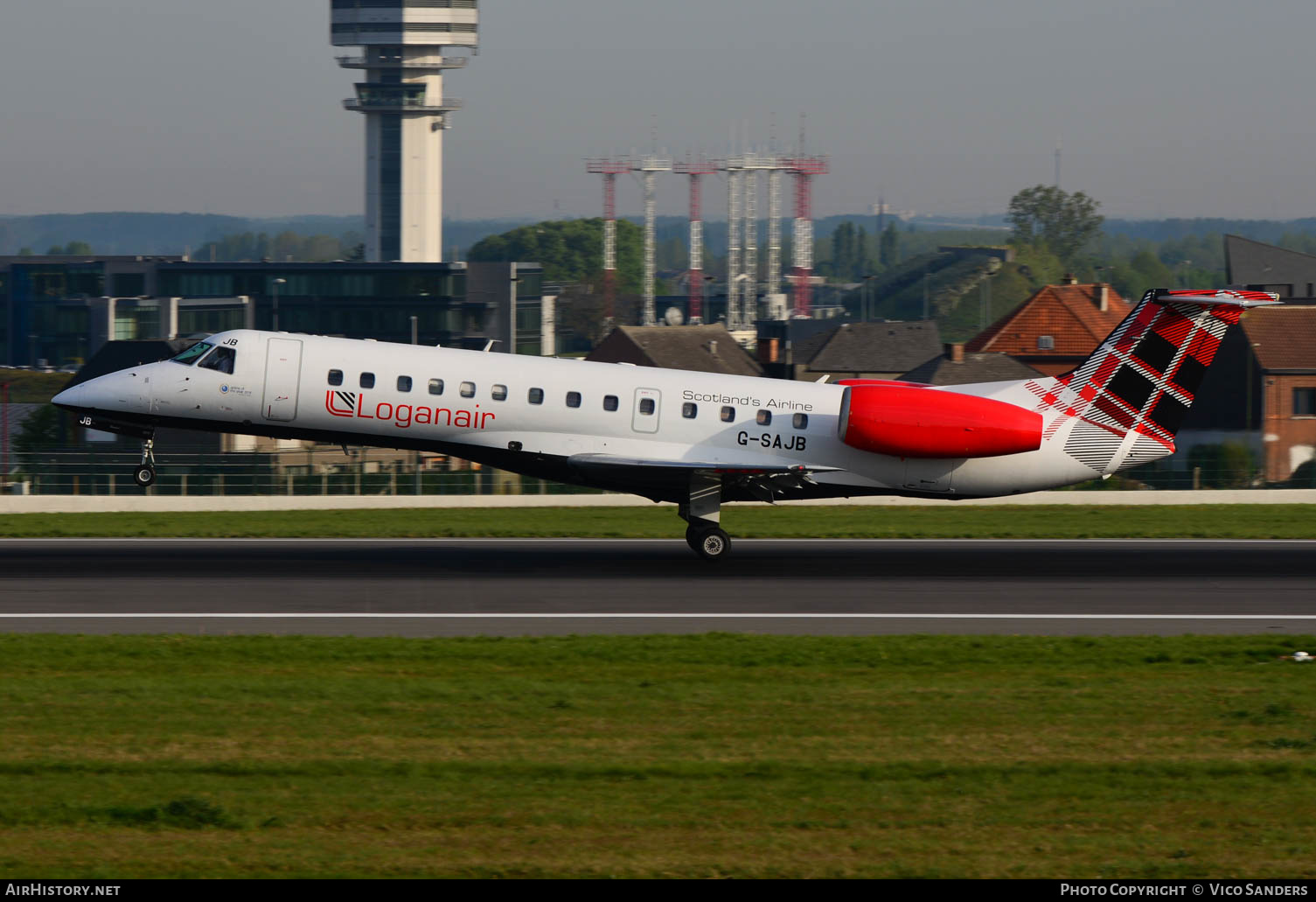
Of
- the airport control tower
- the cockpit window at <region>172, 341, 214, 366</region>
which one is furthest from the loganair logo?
the airport control tower

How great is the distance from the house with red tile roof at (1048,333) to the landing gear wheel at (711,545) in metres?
65.2

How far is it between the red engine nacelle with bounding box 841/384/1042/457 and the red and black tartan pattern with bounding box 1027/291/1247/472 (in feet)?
3.23

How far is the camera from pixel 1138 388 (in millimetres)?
26203

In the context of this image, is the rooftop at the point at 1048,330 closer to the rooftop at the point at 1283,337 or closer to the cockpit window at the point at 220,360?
the rooftop at the point at 1283,337

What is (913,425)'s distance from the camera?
25406mm

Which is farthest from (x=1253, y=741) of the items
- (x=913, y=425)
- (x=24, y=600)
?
(x=24, y=600)

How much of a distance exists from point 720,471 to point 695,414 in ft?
3.66

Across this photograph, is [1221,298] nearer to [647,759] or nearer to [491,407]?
[491,407]

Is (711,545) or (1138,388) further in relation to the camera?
(1138,388)

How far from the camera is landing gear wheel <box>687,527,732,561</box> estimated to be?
26031 mm

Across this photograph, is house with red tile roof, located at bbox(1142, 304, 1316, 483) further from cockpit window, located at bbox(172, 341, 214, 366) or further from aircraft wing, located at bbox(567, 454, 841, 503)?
cockpit window, located at bbox(172, 341, 214, 366)

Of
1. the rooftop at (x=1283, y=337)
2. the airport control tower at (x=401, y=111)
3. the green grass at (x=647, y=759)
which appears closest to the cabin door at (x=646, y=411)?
the green grass at (x=647, y=759)

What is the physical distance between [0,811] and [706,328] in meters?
81.8

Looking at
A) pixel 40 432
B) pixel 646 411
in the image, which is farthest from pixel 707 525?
pixel 40 432
